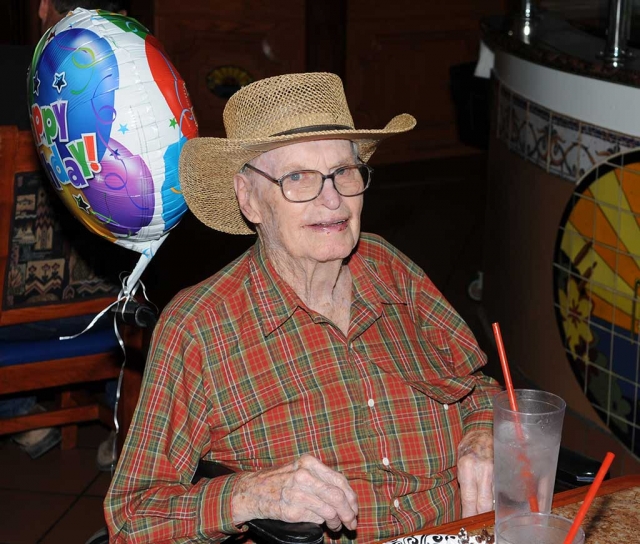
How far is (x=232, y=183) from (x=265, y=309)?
25 centimetres

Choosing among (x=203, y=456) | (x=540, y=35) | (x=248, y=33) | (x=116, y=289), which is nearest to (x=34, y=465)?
(x=116, y=289)

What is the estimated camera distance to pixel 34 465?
130 inches

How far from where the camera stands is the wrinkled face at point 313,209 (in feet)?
5.74

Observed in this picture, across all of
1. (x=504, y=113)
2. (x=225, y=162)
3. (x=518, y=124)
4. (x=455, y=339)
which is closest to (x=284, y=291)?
(x=225, y=162)

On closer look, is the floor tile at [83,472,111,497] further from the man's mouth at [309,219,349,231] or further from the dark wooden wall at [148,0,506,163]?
the dark wooden wall at [148,0,506,163]

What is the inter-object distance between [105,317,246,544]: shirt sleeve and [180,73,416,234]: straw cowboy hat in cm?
29

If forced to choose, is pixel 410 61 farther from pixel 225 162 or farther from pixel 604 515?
pixel 604 515

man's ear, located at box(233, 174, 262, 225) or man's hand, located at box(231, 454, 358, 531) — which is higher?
man's ear, located at box(233, 174, 262, 225)

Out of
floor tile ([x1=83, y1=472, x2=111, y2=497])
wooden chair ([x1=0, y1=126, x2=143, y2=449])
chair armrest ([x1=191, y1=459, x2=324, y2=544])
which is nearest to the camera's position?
chair armrest ([x1=191, y1=459, x2=324, y2=544])

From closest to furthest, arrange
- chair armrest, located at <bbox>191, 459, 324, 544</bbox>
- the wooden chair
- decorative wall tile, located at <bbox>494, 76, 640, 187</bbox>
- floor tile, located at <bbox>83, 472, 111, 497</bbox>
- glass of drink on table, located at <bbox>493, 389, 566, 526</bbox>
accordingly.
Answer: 1. glass of drink on table, located at <bbox>493, 389, 566, 526</bbox>
2. chair armrest, located at <bbox>191, 459, 324, 544</bbox>
3. the wooden chair
4. decorative wall tile, located at <bbox>494, 76, 640, 187</bbox>
5. floor tile, located at <bbox>83, 472, 111, 497</bbox>

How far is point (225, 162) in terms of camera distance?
1.80m

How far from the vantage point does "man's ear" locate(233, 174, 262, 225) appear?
1.83 metres

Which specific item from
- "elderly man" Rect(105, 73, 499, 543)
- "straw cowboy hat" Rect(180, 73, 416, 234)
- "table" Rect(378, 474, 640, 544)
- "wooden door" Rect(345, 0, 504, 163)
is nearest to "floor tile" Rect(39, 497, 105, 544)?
"elderly man" Rect(105, 73, 499, 543)

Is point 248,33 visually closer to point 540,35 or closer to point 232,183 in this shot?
point 540,35
